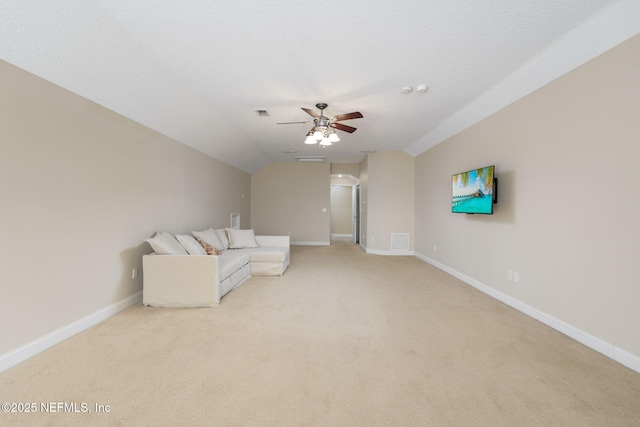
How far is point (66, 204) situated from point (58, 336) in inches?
46.8

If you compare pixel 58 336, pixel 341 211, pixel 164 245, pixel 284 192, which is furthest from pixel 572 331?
pixel 341 211

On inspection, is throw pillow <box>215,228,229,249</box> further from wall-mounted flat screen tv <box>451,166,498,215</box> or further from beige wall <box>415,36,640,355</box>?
beige wall <box>415,36,640,355</box>

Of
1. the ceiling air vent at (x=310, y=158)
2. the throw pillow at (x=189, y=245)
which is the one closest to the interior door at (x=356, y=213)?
the ceiling air vent at (x=310, y=158)

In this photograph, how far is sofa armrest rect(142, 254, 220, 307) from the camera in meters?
3.22

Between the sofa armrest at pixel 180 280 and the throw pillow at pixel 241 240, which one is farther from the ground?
the throw pillow at pixel 241 240

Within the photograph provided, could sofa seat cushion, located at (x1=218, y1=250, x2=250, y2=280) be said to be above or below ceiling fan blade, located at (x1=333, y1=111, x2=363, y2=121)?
below

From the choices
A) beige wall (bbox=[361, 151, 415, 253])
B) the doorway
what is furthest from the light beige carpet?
the doorway

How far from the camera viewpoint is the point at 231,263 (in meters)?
3.92

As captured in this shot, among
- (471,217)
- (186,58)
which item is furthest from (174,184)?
(471,217)

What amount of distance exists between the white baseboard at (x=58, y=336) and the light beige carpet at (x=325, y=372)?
7 cm

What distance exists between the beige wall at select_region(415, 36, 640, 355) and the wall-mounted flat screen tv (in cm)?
17

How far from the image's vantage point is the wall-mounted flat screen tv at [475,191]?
3.47 metres

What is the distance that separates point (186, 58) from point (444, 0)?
7.76ft

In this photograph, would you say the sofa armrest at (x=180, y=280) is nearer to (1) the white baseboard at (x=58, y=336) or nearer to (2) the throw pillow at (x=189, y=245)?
(1) the white baseboard at (x=58, y=336)
